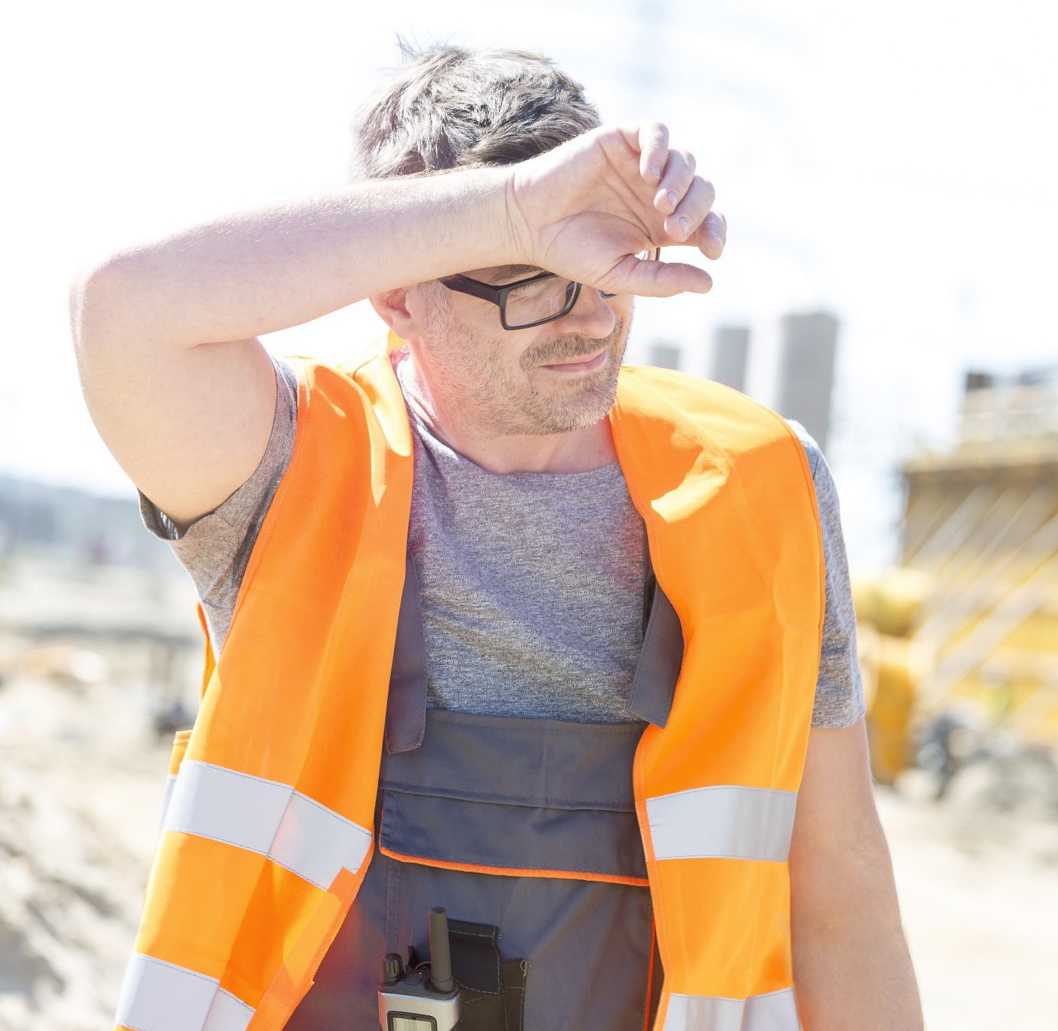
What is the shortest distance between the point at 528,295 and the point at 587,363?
14 cm

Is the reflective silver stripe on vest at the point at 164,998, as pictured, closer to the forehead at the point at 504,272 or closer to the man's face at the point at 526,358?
the man's face at the point at 526,358

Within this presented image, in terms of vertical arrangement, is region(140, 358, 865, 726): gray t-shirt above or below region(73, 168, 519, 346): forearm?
below

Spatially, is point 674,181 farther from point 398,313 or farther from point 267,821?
point 267,821

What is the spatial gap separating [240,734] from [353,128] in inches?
47.9

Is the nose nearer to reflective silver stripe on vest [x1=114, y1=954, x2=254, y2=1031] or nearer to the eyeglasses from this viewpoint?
the eyeglasses

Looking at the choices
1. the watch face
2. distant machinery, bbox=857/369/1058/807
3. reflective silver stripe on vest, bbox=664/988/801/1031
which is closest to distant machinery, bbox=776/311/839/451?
reflective silver stripe on vest, bbox=664/988/801/1031

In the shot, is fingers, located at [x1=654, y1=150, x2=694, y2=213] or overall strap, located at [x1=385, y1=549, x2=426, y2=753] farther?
overall strap, located at [x1=385, y1=549, x2=426, y2=753]

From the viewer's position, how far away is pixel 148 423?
5.62 ft

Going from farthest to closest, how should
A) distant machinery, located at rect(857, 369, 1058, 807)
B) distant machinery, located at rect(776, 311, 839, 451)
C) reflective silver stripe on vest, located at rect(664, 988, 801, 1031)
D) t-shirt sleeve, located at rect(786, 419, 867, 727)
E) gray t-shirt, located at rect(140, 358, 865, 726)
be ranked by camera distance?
distant machinery, located at rect(857, 369, 1058, 807)
distant machinery, located at rect(776, 311, 839, 451)
t-shirt sleeve, located at rect(786, 419, 867, 727)
gray t-shirt, located at rect(140, 358, 865, 726)
reflective silver stripe on vest, located at rect(664, 988, 801, 1031)

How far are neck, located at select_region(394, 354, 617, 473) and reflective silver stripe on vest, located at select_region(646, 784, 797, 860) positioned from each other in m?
0.60

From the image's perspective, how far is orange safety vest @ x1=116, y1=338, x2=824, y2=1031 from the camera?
1.72m

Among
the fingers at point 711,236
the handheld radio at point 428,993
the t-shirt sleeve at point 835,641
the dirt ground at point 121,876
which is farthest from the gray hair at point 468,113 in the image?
the dirt ground at point 121,876

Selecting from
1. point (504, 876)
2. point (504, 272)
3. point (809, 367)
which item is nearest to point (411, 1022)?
point (504, 876)

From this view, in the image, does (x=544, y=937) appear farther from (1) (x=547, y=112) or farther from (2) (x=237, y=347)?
(1) (x=547, y=112)
